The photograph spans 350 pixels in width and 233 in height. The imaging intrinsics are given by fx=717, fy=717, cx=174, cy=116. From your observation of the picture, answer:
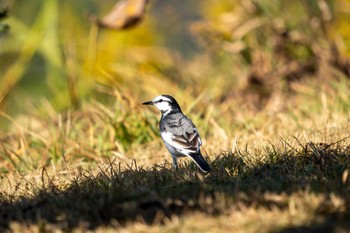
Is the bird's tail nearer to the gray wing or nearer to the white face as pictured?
the gray wing

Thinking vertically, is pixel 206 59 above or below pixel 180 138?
above

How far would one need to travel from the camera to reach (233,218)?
3857 millimetres

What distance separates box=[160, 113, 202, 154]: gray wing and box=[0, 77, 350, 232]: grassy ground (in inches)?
7.2

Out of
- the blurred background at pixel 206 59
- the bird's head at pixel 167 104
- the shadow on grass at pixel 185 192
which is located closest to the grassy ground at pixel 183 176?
the shadow on grass at pixel 185 192

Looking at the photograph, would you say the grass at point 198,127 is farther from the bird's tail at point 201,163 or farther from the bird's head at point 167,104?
the bird's head at point 167,104

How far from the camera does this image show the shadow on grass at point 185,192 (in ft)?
13.3

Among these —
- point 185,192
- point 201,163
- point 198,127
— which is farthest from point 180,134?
point 198,127

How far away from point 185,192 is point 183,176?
1.80 feet

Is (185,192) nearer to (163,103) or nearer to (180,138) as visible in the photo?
(180,138)

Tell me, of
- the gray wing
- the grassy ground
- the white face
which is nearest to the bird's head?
the white face

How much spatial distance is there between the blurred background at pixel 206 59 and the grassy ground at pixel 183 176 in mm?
655

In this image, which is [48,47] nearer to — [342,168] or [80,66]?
[80,66]

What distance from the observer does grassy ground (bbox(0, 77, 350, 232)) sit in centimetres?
390

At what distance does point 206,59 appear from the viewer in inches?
457
